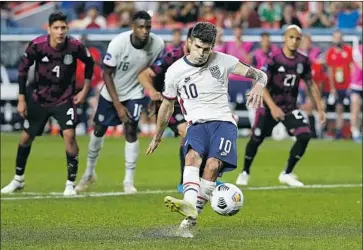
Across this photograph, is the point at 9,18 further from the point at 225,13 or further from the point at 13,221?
the point at 13,221

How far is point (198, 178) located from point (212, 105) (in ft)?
2.64

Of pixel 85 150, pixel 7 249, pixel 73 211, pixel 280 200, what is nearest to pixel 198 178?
pixel 7 249

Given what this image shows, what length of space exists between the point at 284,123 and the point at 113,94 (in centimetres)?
287

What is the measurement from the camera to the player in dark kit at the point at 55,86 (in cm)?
1485

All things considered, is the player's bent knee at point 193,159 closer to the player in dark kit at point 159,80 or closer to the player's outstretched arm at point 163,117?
the player's outstretched arm at point 163,117

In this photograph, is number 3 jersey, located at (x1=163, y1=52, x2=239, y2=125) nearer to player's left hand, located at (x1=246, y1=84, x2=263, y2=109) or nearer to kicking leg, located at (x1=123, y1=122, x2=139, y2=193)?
player's left hand, located at (x1=246, y1=84, x2=263, y2=109)

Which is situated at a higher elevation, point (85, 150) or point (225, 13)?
point (225, 13)

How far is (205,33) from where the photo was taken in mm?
10727

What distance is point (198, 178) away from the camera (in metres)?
10.8

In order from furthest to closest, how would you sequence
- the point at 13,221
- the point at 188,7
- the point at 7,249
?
the point at 188,7 → the point at 13,221 → the point at 7,249

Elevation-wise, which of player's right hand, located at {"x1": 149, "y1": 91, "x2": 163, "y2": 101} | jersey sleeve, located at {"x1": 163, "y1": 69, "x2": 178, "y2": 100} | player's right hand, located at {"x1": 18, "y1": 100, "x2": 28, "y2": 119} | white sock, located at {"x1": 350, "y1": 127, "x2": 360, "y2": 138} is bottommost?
white sock, located at {"x1": 350, "y1": 127, "x2": 360, "y2": 138}

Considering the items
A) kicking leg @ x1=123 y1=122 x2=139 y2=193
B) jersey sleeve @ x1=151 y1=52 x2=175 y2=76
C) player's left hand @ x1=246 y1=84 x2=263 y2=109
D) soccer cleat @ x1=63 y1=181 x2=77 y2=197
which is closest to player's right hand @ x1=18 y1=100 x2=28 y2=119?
soccer cleat @ x1=63 y1=181 x2=77 y2=197

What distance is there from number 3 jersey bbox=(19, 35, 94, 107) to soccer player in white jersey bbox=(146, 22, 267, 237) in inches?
156

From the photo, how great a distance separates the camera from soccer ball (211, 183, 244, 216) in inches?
414
